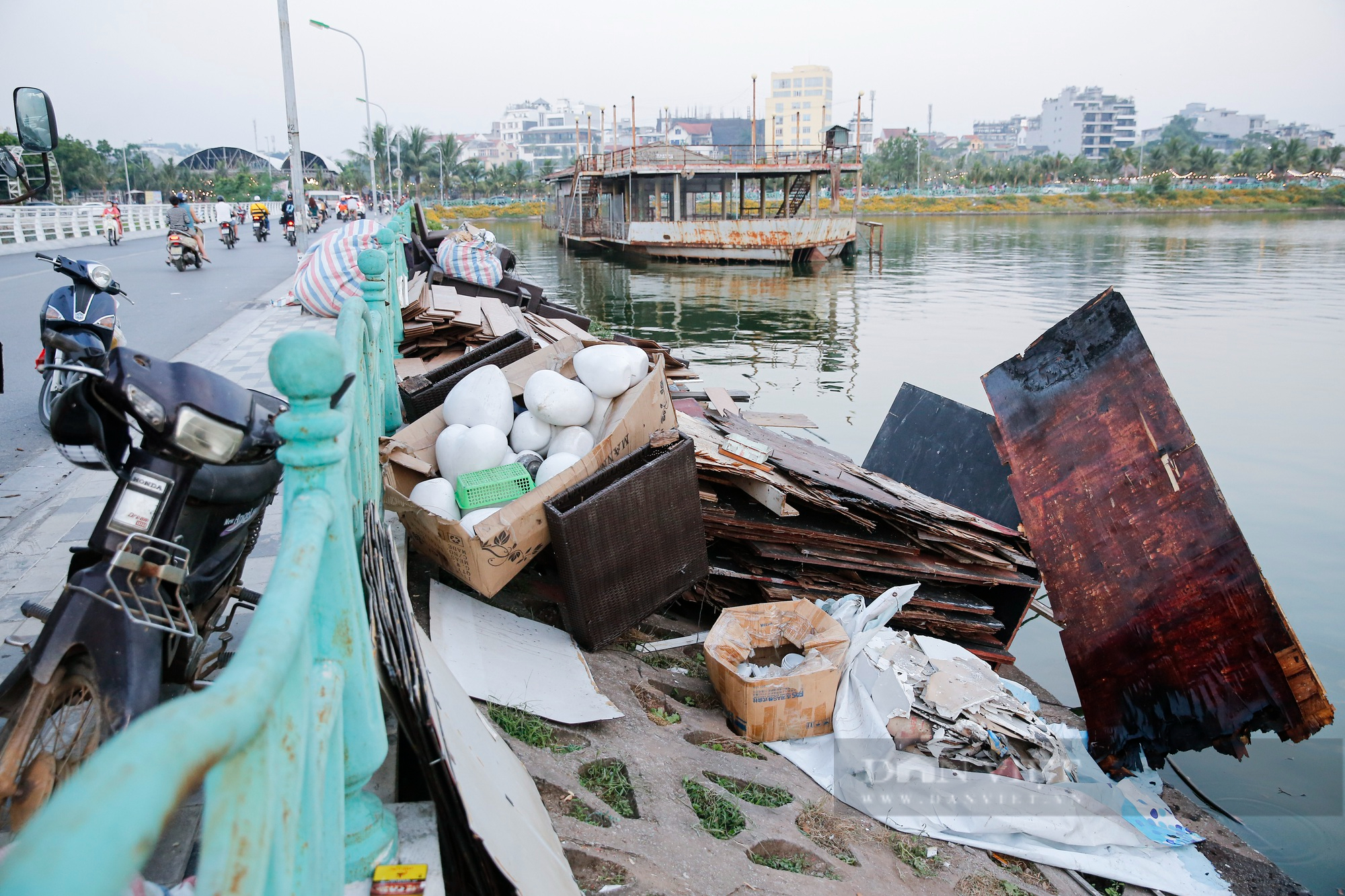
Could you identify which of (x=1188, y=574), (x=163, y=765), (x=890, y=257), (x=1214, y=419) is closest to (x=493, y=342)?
(x=1188, y=574)

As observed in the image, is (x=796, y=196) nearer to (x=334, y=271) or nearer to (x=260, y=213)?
(x=260, y=213)

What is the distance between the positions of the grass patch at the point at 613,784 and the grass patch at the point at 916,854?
1083 mm

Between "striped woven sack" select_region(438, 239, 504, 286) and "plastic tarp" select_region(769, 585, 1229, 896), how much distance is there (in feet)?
Result: 24.1

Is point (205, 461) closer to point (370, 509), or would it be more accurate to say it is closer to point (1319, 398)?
point (370, 509)

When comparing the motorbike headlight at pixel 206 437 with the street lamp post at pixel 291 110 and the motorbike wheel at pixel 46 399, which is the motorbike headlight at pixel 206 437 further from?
the street lamp post at pixel 291 110

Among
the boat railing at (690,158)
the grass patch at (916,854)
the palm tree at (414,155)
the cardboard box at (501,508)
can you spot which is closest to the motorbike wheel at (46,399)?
the cardboard box at (501,508)

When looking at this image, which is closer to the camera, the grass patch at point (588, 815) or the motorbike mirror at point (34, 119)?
the grass patch at point (588, 815)

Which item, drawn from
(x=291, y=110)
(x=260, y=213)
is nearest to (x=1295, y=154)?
(x=260, y=213)

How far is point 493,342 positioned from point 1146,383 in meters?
3.96

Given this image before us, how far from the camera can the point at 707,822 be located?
296cm

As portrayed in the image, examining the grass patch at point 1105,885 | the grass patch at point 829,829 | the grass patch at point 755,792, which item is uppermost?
the grass patch at point 755,792

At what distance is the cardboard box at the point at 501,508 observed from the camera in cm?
356

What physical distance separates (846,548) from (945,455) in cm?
216

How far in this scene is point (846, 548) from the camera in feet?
16.2
